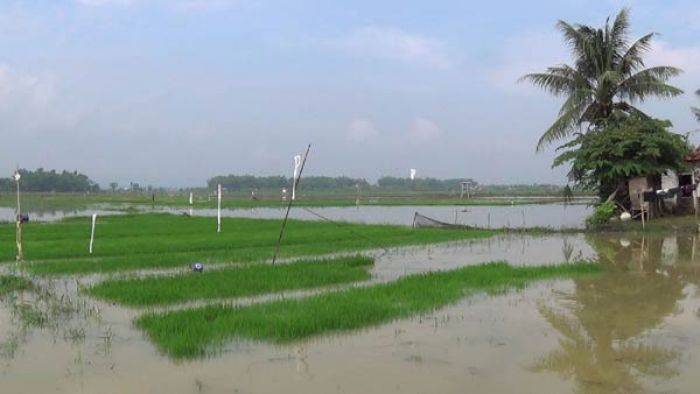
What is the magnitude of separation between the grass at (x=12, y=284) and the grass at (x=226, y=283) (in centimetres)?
119

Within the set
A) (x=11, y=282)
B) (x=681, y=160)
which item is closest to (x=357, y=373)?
(x=11, y=282)

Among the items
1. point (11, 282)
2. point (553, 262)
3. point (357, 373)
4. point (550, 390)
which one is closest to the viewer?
point (550, 390)

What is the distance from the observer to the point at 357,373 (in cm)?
556

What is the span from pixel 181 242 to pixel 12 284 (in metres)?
7.18

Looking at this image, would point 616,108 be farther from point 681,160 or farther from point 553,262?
point 553,262

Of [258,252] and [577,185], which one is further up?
[577,185]

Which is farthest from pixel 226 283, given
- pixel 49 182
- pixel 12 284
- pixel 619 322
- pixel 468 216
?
pixel 49 182

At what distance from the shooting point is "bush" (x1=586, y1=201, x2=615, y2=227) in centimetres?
2106

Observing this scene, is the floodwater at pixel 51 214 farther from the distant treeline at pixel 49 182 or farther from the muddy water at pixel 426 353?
the distant treeline at pixel 49 182

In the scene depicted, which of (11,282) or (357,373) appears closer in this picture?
A: (357,373)

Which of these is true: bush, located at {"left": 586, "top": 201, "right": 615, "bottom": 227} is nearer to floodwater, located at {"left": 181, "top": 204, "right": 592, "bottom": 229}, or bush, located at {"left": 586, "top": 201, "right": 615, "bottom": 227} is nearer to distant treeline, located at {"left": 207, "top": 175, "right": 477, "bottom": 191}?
floodwater, located at {"left": 181, "top": 204, "right": 592, "bottom": 229}

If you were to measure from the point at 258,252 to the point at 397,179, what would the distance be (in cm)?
14150

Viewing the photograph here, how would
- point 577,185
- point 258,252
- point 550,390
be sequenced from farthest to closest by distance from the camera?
Result: point 577,185
point 258,252
point 550,390

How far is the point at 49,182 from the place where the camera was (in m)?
105
